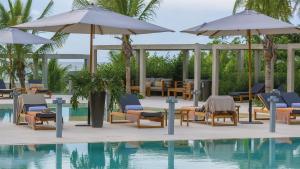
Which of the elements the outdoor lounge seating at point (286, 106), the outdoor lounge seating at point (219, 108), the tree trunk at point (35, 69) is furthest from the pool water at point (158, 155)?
the tree trunk at point (35, 69)

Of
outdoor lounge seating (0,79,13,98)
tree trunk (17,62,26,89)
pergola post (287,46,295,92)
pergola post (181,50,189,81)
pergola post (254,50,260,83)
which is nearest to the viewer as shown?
pergola post (287,46,295,92)

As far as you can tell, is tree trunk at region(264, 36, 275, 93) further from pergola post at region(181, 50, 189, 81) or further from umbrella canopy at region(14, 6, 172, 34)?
umbrella canopy at region(14, 6, 172, 34)

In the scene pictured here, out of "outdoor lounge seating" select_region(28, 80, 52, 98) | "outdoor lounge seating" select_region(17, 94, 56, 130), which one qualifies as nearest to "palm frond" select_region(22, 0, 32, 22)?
"outdoor lounge seating" select_region(28, 80, 52, 98)

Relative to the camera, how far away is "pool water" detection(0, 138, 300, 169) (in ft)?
35.8

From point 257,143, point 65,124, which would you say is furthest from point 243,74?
point 257,143

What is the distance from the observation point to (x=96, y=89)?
53.3 ft

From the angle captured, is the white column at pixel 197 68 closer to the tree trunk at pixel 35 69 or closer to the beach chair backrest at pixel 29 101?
the tree trunk at pixel 35 69

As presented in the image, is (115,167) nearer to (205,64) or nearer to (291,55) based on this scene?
(291,55)

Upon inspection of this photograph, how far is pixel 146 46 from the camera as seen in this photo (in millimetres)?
31203

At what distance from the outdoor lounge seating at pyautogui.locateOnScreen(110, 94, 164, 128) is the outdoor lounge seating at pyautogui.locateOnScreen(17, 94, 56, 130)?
6.19 feet

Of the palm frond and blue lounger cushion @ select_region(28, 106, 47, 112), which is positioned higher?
the palm frond

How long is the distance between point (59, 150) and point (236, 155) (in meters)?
3.01

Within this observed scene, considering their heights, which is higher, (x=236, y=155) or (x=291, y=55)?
(x=291, y=55)

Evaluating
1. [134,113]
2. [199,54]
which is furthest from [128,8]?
[134,113]
